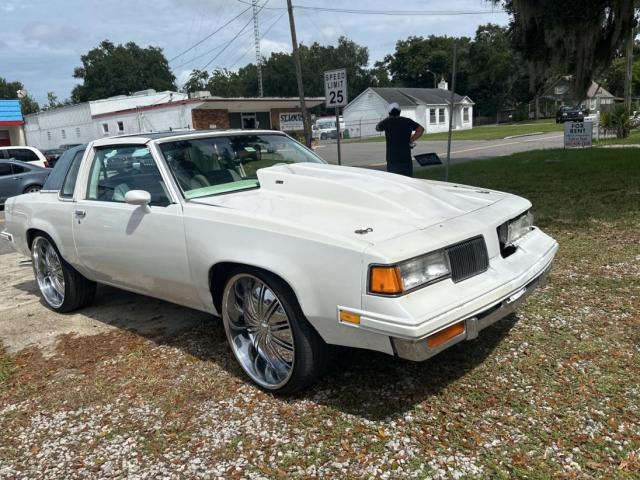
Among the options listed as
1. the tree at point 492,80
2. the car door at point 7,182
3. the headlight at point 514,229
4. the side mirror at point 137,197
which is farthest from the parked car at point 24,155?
the tree at point 492,80

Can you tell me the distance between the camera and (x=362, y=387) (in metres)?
3.39

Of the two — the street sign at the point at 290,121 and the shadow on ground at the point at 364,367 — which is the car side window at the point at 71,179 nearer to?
the shadow on ground at the point at 364,367

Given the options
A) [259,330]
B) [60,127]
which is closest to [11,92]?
[60,127]

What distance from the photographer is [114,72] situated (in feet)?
286

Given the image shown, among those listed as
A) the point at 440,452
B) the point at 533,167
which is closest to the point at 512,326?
the point at 440,452

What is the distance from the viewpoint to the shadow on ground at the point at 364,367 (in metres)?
3.23

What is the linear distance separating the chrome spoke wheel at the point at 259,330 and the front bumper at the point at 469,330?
719 millimetres

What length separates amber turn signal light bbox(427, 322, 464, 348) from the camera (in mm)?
2736

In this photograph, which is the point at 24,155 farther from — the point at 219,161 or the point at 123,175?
the point at 219,161

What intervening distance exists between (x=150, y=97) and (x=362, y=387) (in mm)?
40819

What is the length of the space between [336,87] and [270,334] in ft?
24.4

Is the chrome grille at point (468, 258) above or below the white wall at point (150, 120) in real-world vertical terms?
below

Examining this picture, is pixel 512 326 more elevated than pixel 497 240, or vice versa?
pixel 497 240

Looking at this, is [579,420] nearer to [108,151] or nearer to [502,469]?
[502,469]
